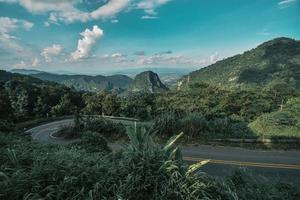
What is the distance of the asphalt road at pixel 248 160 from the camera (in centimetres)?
966

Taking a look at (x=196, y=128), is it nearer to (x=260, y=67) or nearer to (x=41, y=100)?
(x=41, y=100)

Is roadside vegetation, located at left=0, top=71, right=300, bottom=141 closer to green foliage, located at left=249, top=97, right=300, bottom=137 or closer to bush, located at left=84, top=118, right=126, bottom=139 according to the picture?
green foliage, located at left=249, top=97, right=300, bottom=137

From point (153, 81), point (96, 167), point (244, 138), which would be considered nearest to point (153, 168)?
point (96, 167)

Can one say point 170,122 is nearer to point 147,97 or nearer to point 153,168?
point 153,168

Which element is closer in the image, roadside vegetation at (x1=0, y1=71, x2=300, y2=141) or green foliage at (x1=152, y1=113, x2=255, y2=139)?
green foliage at (x1=152, y1=113, x2=255, y2=139)

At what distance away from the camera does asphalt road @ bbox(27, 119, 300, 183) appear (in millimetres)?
9664

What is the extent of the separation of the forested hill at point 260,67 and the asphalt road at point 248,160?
7425 cm

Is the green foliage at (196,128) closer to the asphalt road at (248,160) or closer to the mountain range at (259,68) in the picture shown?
the asphalt road at (248,160)

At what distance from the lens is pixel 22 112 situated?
164ft

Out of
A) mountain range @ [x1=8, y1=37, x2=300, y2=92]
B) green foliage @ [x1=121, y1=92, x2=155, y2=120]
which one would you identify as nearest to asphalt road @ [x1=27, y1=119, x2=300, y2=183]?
green foliage @ [x1=121, y1=92, x2=155, y2=120]

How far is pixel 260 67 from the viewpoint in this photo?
119 metres

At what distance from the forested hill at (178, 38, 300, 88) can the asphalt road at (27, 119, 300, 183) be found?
244 feet

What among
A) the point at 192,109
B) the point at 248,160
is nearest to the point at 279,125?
the point at 248,160

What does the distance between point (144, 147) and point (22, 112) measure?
5209 centimetres
